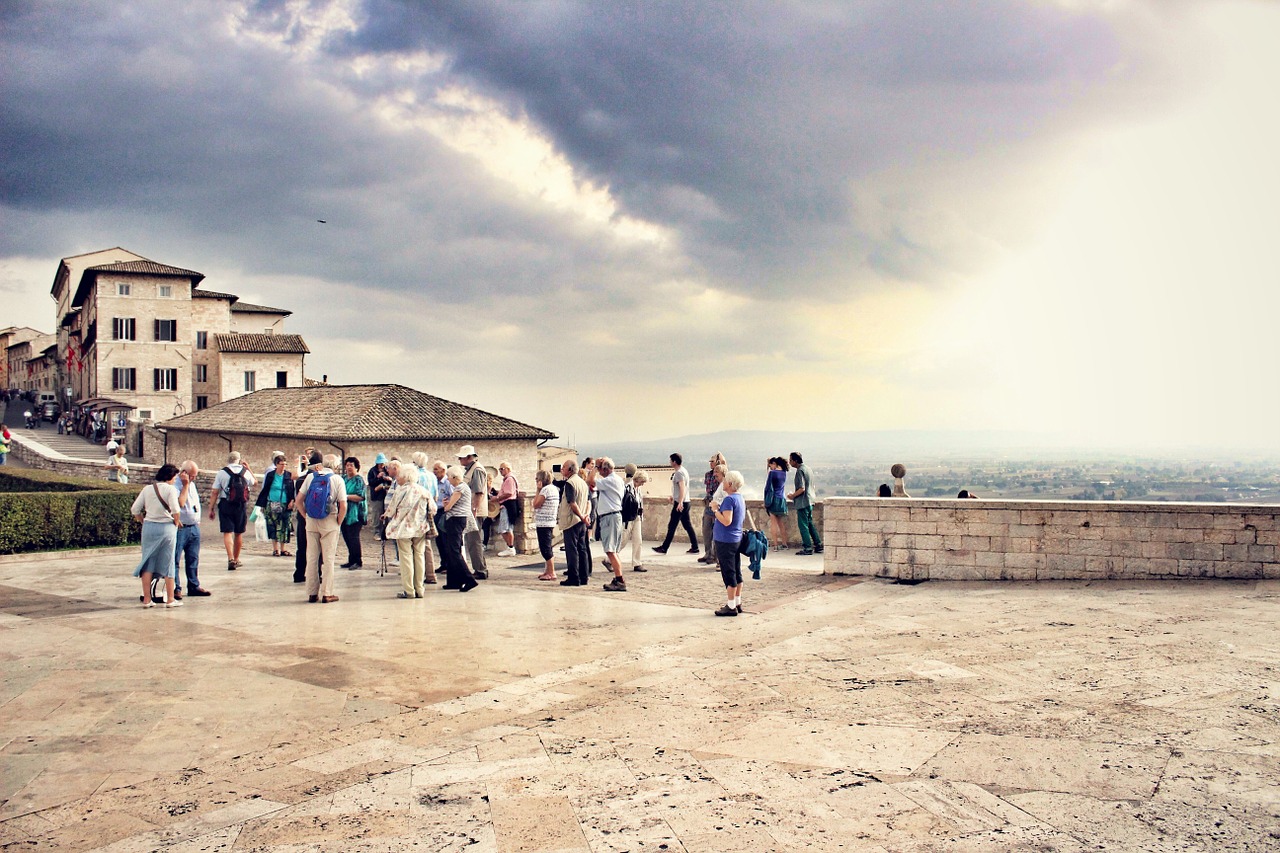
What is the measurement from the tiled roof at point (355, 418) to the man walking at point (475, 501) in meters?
22.0

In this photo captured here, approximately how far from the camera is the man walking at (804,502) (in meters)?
14.2

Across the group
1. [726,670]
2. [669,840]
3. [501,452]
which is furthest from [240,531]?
[501,452]

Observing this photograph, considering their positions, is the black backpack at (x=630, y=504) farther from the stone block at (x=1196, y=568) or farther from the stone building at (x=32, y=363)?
the stone building at (x=32, y=363)

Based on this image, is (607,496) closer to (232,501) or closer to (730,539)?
(730,539)

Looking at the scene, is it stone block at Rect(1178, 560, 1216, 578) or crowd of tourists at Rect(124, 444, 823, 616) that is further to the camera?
stone block at Rect(1178, 560, 1216, 578)

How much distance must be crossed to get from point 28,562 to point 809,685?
12575 millimetres

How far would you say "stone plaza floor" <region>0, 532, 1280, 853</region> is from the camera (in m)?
4.34

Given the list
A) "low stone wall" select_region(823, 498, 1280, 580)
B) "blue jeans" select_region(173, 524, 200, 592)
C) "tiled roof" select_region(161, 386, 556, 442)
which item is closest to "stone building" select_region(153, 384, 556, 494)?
"tiled roof" select_region(161, 386, 556, 442)

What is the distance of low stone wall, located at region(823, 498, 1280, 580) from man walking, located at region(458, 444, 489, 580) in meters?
4.76

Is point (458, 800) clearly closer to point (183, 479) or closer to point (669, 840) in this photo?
A: point (669, 840)

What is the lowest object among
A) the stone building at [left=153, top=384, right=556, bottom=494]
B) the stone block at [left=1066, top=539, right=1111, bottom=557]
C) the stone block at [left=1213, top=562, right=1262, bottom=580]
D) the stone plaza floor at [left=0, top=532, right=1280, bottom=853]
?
the stone plaza floor at [left=0, top=532, right=1280, bottom=853]

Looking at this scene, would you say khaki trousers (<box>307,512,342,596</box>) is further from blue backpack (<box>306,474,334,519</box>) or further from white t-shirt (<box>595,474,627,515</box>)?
white t-shirt (<box>595,474,627,515</box>)

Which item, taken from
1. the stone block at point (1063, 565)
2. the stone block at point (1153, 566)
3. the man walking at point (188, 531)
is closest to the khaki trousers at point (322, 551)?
the man walking at point (188, 531)

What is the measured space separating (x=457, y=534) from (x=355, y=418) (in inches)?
1013
